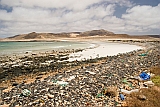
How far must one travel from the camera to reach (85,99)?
788 cm

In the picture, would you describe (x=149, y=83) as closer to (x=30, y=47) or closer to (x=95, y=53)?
(x=95, y=53)

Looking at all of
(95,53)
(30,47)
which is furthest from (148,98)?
(30,47)

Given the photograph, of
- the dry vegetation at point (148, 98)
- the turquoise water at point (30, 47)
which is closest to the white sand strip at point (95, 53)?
the turquoise water at point (30, 47)

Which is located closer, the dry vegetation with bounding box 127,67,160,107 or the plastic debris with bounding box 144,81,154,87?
the dry vegetation with bounding box 127,67,160,107

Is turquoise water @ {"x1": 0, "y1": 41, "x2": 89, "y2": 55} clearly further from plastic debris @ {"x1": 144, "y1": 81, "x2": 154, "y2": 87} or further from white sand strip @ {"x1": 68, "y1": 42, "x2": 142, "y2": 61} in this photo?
plastic debris @ {"x1": 144, "y1": 81, "x2": 154, "y2": 87}

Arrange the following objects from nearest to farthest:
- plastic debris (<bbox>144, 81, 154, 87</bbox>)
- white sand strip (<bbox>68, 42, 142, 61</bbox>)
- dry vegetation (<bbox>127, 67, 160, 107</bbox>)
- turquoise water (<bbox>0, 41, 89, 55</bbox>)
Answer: dry vegetation (<bbox>127, 67, 160, 107</bbox>) → plastic debris (<bbox>144, 81, 154, 87</bbox>) → white sand strip (<bbox>68, 42, 142, 61</bbox>) → turquoise water (<bbox>0, 41, 89, 55</bbox>)

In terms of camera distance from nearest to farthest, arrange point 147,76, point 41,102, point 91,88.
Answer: point 41,102
point 91,88
point 147,76

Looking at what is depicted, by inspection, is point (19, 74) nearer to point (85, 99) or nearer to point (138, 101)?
point (85, 99)

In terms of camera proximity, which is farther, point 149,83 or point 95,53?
point 95,53

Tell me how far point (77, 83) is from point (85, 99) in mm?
2205

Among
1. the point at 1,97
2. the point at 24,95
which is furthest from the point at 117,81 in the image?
the point at 1,97

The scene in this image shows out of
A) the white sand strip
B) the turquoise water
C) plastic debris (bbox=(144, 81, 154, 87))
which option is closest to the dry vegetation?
plastic debris (bbox=(144, 81, 154, 87))

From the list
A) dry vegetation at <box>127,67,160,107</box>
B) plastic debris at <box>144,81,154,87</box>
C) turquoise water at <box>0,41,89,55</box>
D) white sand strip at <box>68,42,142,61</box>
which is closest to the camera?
dry vegetation at <box>127,67,160,107</box>

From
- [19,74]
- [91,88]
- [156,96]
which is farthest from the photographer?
[19,74]
